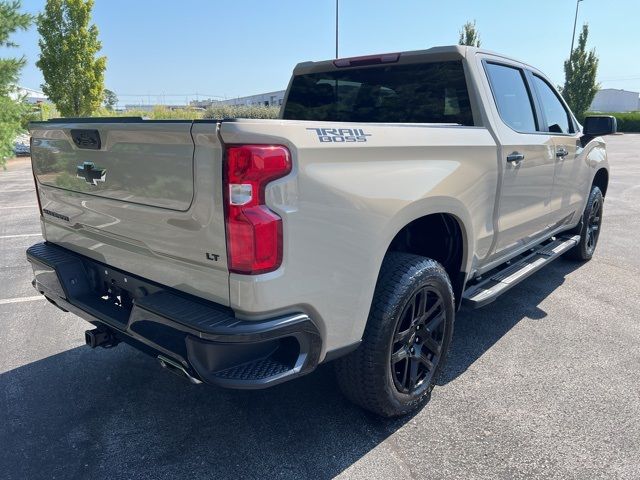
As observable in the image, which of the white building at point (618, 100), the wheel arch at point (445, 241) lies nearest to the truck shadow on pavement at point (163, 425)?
the wheel arch at point (445, 241)

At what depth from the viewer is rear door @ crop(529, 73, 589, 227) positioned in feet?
13.6

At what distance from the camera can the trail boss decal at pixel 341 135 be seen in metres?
2.01

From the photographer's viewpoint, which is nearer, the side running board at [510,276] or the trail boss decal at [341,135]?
the trail boss decal at [341,135]

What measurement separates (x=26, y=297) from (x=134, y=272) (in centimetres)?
289

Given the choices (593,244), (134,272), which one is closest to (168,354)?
(134,272)

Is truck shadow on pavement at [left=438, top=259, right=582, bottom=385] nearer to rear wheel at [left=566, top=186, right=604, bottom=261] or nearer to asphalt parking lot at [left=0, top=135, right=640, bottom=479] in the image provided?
asphalt parking lot at [left=0, top=135, right=640, bottom=479]

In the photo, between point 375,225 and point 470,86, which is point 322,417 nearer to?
point 375,225

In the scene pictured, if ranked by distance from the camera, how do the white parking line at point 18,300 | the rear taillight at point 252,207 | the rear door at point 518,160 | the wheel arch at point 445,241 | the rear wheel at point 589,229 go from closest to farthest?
the rear taillight at point 252,207, the wheel arch at point 445,241, the rear door at point 518,160, the white parking line at point 18,300, the rear wheel at point 589,229

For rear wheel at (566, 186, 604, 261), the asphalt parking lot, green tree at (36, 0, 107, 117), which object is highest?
green tree at (36, 0, 107, 117)

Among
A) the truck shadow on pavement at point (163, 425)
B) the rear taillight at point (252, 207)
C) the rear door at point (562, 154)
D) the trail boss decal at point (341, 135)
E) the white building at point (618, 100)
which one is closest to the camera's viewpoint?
the rear taillight at point (252, 207)

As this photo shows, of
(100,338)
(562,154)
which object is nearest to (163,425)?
(100,338)

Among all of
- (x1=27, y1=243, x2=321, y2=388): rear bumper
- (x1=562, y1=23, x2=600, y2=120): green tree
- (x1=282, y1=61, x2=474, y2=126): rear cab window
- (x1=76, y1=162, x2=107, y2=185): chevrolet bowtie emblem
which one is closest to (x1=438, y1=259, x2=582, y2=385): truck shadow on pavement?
(x1=27, y1=243, x2=321, y2=388): rear bumper

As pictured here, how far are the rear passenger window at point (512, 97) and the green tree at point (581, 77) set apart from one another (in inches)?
1359

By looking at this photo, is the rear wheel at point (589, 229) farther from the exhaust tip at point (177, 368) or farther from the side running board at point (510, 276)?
the exhaust tip at point (177, 368)
